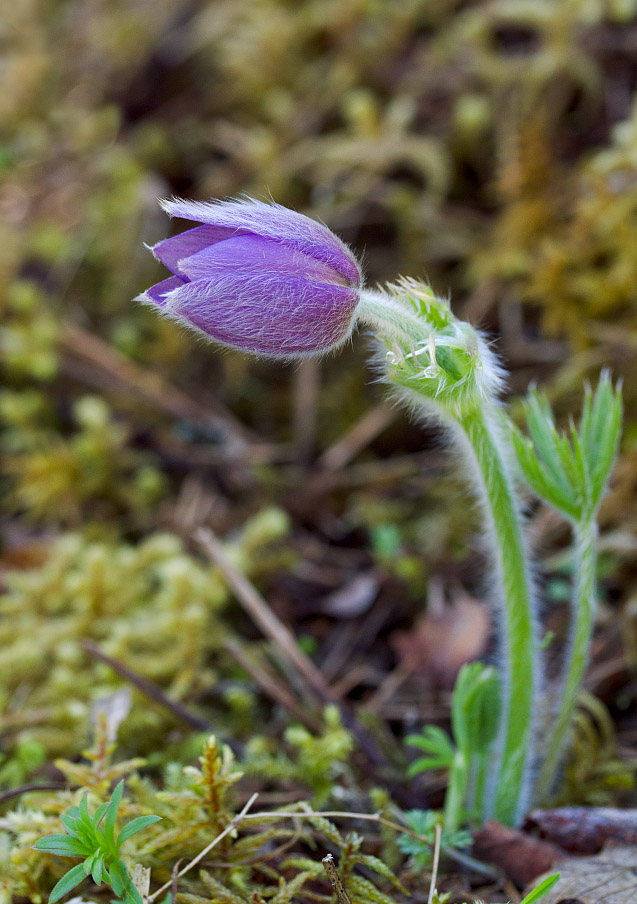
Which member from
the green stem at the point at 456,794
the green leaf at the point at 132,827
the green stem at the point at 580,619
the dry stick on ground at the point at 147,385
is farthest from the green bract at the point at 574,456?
the dry stick on ground at the point at 147,385

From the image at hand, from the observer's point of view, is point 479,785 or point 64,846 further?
point 479,785

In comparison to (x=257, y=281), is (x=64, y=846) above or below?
below

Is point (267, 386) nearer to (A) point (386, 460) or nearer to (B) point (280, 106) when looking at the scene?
(A) point (386, 460)

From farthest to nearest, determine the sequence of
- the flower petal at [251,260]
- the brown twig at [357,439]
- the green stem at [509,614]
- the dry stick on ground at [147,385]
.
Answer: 1. the dry stick on ground at [147,385]
2. the brown twig at [357,439]
3. the green stem at [509,614]
4. the flower petal at [251,260]

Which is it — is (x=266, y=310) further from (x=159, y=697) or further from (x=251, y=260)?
(x=159, y=697)

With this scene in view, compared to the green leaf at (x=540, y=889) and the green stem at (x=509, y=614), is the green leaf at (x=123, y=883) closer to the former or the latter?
the green leaf at (x=540, y=889)

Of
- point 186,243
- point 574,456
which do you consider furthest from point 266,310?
point 574,456
